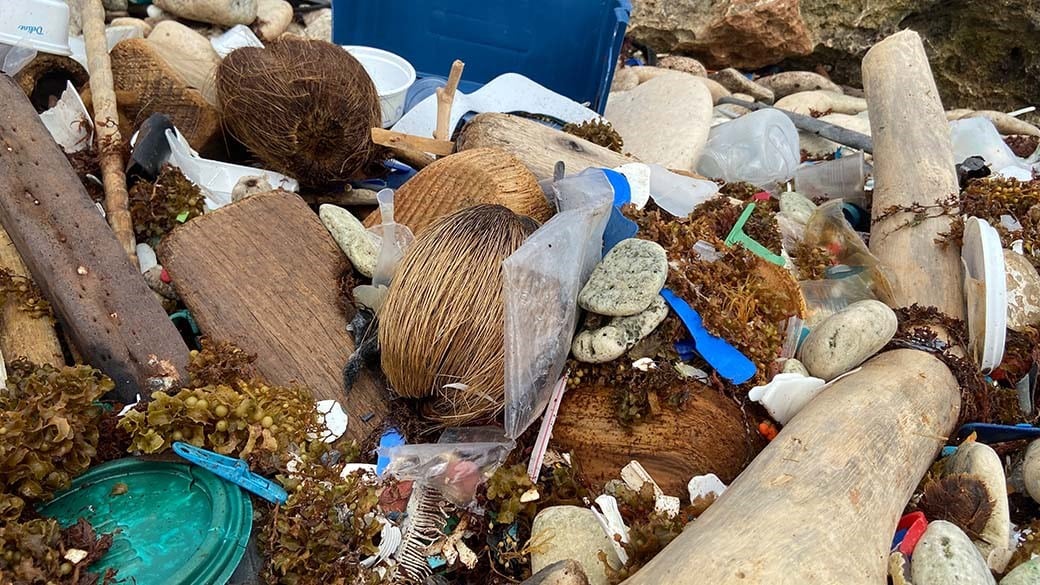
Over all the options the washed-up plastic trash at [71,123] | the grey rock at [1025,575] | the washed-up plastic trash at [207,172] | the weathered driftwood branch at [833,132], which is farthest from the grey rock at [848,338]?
the washed-up plastic trash at [71,123]

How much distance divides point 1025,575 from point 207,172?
3.65 metres

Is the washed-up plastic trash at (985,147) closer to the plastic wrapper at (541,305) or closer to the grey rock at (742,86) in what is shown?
the grey rock at (742,86)

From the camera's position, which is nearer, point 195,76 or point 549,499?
point 549,499

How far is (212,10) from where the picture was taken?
19.1ft

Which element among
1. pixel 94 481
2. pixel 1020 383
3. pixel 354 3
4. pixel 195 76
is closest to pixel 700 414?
pixel 1020 383

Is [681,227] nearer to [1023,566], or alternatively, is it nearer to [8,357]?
[1023,566]

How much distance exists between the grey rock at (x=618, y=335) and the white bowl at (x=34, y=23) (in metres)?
3.40

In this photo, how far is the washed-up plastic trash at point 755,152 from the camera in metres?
4.73

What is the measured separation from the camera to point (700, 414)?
2.84m

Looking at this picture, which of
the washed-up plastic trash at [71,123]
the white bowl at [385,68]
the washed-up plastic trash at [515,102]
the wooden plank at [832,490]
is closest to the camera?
the wooden plank at [832,490]

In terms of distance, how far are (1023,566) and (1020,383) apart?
1.12 metres

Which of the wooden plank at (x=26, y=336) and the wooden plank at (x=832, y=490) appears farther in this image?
the wooden plank at (x=26, y=336)

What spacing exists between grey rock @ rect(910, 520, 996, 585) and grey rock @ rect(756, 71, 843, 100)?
5635 millimetres

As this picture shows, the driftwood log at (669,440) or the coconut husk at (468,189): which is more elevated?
the coconut husk at (468,189)
